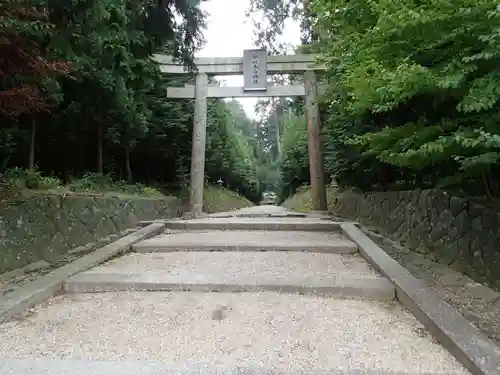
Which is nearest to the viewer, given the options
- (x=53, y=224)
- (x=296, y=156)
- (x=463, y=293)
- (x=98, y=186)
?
(x=463, y=293)

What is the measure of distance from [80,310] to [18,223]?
52.4 inches

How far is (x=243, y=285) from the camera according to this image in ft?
10.3

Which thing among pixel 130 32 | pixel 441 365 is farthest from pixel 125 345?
pixel 130 32

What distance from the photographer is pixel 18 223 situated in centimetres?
362

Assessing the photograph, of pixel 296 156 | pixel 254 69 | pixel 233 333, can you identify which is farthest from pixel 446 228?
pixel 296 156

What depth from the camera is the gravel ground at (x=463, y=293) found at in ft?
7.93

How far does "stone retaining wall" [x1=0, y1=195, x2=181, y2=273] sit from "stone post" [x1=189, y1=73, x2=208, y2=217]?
4.14 meters

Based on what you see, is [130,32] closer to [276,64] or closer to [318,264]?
[318,264]

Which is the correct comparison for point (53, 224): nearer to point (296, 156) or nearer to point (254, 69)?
point (254, 69)

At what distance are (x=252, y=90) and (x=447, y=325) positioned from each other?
29.5ft

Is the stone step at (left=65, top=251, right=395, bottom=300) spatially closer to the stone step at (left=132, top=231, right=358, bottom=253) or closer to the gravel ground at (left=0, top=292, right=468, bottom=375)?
the gravel ground at (left=0, top=292, right=468, bottom=375)

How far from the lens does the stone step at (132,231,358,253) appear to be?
4.52 metres

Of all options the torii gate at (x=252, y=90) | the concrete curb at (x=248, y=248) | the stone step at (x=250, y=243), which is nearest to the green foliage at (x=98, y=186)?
the stone step at (x=250, y=243)

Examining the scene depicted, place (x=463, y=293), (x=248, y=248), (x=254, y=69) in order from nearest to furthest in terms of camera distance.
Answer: (x=463, y=293), (x=248, y=248), (x=254, y=69)
